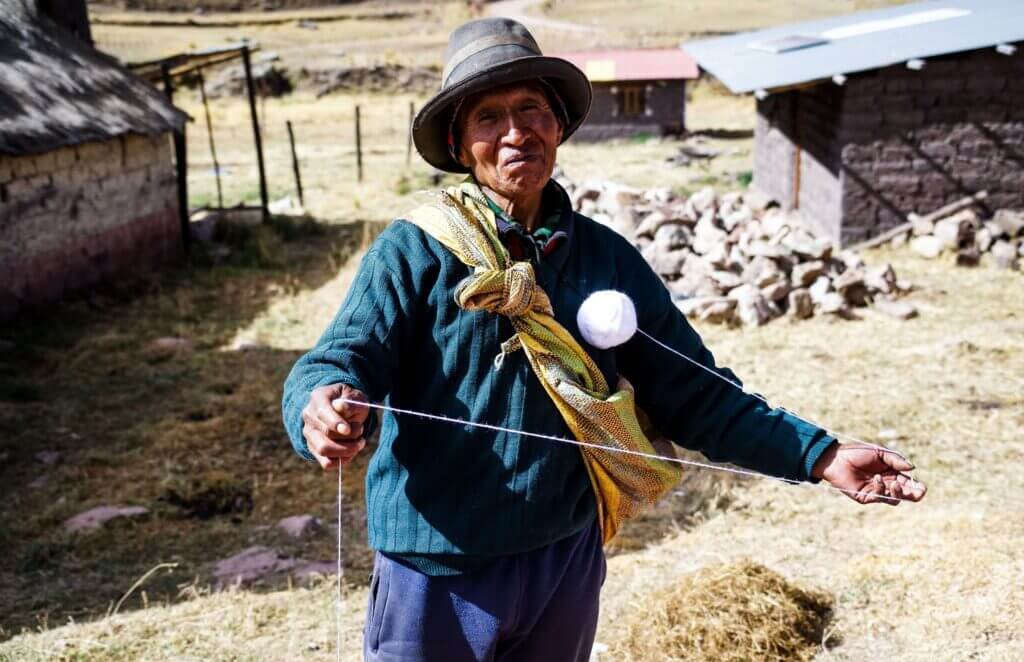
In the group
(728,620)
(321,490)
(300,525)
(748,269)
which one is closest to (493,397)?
(728,620)

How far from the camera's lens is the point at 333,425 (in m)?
1.65

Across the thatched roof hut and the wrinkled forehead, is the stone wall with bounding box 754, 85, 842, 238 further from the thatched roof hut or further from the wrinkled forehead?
the wrinkled forehead

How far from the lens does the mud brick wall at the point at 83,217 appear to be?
9.09 meters

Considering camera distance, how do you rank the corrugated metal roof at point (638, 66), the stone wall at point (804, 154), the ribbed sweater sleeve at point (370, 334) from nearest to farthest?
the ribbed sweater sleeve at point (370, 334), the stone wall at point (804, 154), the corrugated metal roof at point (638, 66)

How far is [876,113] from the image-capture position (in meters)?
10.9

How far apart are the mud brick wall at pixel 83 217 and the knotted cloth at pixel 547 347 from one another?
8.09 meters

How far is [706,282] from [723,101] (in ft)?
61.7

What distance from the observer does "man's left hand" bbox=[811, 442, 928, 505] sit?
211 cm

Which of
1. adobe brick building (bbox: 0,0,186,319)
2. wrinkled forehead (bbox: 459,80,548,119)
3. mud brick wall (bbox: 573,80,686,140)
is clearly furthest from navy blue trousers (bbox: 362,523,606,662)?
mud brick wall (bbox: 573,80,686,140)

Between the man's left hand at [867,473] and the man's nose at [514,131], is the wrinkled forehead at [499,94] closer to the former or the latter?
the man's nose at [514,131]

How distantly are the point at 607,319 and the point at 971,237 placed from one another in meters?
9.85

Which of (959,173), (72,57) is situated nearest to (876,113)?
(959,173)

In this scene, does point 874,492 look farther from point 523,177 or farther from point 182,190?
point 182,190

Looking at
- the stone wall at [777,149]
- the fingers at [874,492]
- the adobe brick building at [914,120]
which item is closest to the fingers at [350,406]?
the fingers at [874,492]
